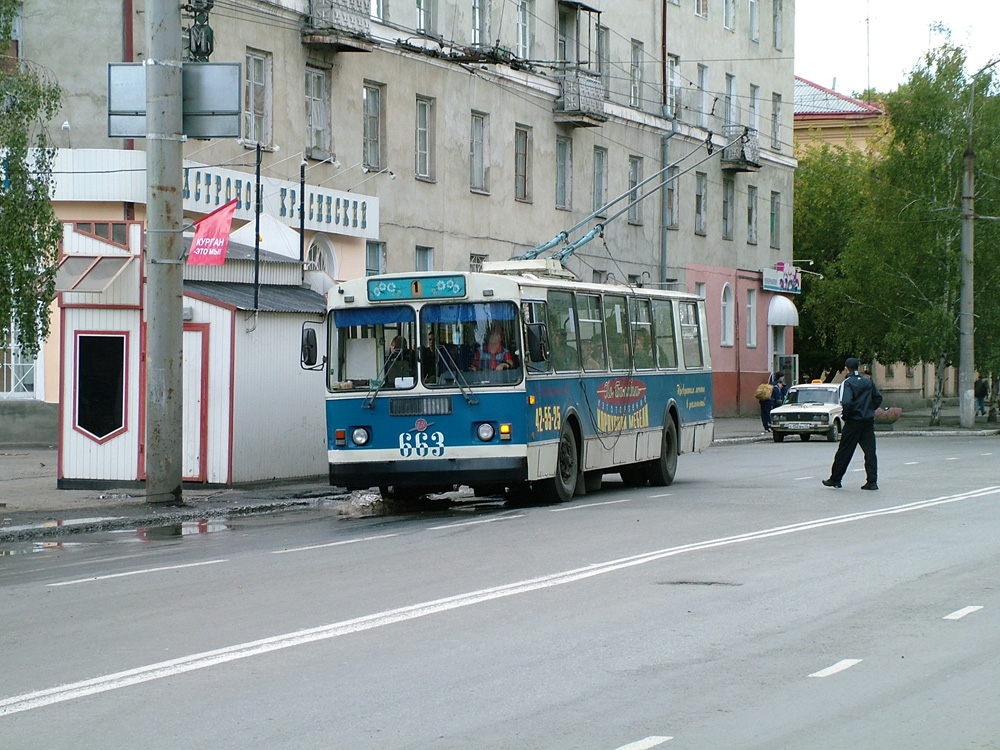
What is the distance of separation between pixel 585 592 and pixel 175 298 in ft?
30.1

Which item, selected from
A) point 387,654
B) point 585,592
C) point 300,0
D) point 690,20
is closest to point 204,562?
point 585,592

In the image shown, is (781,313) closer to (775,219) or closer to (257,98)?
(775,219)

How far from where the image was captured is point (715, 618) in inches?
368

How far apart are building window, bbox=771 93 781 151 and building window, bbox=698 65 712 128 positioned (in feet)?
20.6

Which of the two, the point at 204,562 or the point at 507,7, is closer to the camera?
the point at 204,562

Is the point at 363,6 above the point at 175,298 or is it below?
above

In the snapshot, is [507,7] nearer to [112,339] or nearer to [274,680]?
[112,339]

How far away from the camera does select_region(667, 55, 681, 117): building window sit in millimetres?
48219

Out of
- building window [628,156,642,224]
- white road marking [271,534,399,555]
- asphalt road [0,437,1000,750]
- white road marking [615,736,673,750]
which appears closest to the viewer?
white road marking [615,736,673,750]

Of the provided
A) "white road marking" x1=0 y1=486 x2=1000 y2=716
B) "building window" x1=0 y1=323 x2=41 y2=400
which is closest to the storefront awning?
"building window" x1=0 y1=323 x2=41 y2=400

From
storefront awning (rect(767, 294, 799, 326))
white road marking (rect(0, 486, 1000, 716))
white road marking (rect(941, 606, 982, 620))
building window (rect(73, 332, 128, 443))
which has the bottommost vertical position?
white road marking (rect(0, 486, 1000, 716))

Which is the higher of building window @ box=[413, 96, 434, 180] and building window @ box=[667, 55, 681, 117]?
building window @ box=[667, 55, 681, 117]

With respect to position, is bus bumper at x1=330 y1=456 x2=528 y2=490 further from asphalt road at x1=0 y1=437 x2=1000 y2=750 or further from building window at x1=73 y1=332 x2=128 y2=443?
building window at x1=73 y1=332 x2=128 y2=443

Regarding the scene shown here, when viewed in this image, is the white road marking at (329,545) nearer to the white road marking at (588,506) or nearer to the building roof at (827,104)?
the white road marking at (588,506)
